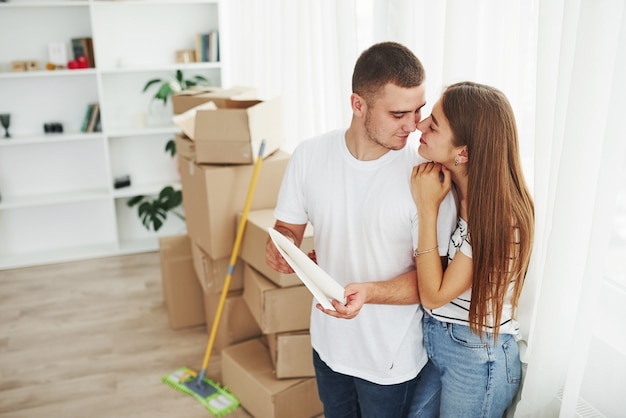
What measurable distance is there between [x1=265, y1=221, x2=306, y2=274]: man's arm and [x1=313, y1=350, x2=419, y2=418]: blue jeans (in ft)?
0.94

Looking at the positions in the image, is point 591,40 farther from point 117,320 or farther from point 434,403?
point 117,320

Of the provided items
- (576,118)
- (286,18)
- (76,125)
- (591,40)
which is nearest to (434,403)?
(576,118)

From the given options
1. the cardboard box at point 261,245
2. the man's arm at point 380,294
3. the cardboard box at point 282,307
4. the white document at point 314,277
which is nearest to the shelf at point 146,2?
the cardboard box at point 261,245

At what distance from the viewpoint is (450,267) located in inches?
52.3

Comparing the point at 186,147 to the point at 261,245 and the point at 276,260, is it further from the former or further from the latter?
the point at 276,260

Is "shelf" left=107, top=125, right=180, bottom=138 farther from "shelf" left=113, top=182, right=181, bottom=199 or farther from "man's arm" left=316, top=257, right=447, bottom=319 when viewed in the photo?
"man's arm" left=316, top=257, right=447, bottom=319

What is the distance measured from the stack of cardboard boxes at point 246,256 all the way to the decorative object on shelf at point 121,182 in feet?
4.99

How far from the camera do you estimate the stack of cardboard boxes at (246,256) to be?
2.28m

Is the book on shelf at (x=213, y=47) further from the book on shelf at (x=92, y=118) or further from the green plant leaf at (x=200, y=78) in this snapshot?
the book on shelf at (x=92, y=118)

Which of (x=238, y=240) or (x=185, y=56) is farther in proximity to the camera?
(x=185, y=56)

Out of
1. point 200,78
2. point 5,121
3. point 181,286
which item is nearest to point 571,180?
point 181,286

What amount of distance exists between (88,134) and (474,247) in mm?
3448

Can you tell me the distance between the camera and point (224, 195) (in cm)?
254

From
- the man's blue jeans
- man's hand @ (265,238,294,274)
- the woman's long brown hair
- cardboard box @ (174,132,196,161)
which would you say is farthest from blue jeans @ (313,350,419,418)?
cardboard box @ (174,132,196,161)
